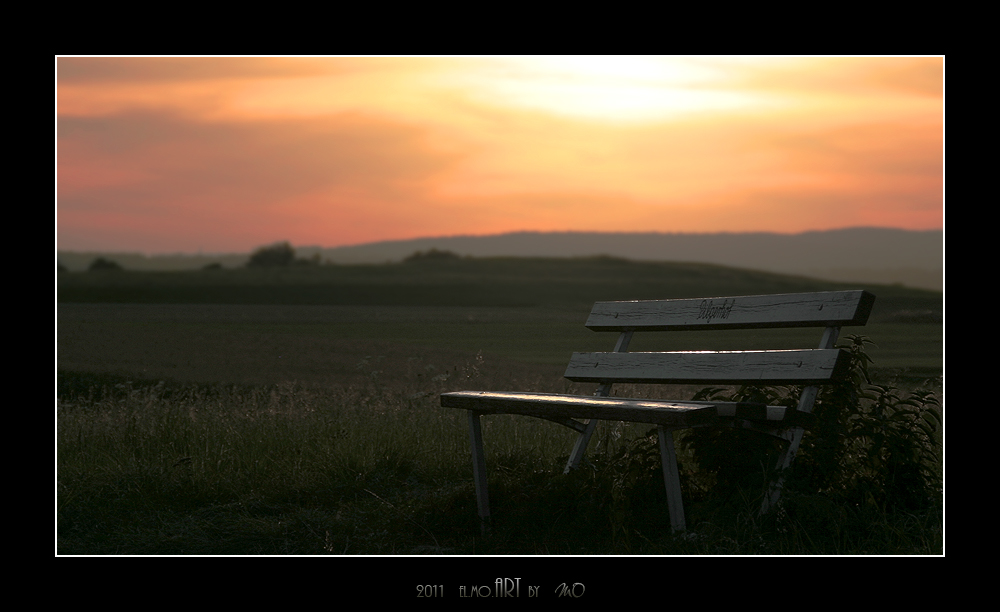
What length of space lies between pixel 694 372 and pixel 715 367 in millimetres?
126

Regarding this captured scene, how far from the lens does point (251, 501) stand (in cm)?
473

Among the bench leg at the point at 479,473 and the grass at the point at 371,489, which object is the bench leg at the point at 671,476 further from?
the bench leg at the point at 479,473

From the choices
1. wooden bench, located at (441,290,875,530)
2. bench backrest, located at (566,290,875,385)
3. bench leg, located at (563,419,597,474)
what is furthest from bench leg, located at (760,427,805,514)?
bench leg, located at (563,419,597,474)

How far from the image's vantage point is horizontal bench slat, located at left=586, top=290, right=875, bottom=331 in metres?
3.62

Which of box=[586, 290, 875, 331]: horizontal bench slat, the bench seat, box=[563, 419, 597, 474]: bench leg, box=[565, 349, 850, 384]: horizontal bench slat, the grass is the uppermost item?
box=[586, 290, 875, 331]: horizontal bench slat

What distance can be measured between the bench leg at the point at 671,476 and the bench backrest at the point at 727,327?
726mm

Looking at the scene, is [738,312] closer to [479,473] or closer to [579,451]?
[579,451]


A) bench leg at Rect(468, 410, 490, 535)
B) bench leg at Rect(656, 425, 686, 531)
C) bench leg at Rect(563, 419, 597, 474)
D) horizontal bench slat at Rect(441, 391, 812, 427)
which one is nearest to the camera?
horizontal bench slat at Rect(441, 391, 812, 427)

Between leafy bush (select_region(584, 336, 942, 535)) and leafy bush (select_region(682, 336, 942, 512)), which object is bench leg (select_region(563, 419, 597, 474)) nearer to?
leafy bush (select_region(584, 336, 942, 535))

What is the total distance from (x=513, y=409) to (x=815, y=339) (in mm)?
6240

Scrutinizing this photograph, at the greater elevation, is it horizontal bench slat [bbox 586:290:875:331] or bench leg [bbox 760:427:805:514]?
horizontal bench slat [bbox 586:290:875:331]

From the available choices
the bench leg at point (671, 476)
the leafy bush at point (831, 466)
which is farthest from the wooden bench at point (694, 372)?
the leafy bush at point (831, 466)

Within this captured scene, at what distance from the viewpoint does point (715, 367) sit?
3.96 m
